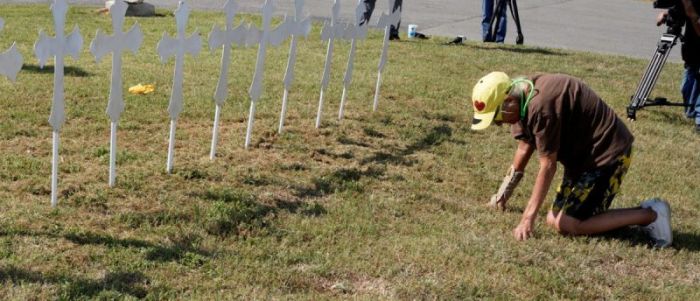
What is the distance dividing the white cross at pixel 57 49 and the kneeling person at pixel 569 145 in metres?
2.05

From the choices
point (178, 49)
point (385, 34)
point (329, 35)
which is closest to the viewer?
point (178, 49)

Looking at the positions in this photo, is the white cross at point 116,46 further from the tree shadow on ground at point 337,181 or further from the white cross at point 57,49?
the tree shadow on ground at point 337,181

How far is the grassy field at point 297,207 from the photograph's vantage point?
3543 mm

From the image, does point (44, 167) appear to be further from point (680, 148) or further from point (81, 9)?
point (81, 9)

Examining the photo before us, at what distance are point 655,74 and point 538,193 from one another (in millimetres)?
4057

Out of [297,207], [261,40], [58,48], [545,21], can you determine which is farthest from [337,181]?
[545,21]

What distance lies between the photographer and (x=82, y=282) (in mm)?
3291

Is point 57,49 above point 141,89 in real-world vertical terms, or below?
above

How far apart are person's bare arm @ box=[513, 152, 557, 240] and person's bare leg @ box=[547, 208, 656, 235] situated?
20 centimetres

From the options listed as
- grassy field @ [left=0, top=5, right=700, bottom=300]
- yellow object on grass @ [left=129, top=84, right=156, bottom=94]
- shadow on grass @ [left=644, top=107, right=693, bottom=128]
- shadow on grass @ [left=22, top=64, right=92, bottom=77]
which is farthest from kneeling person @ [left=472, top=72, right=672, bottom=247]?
shadow on grass @ [left=22, top=64, right=92, bottom=77]

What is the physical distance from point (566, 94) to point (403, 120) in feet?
8.86

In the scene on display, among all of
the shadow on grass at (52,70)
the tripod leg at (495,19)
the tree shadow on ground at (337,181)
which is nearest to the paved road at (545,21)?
the tripod leg at (495,19)

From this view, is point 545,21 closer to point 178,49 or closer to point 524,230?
point 524,230

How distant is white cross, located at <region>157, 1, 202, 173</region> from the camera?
14.3 feet
